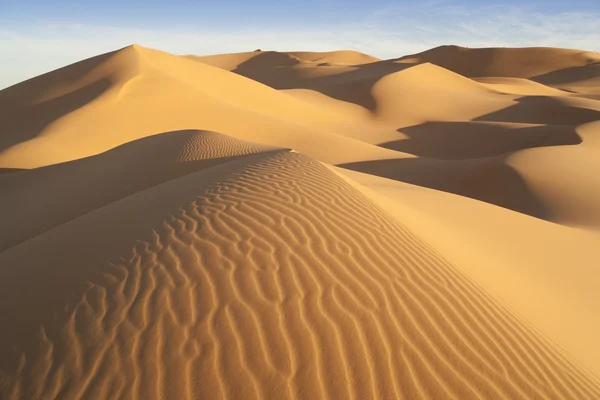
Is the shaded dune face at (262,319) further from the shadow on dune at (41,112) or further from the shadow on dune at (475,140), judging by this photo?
the shadow on dune at (41,112)

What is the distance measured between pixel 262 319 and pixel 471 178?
11.3m

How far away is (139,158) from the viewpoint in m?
12.8

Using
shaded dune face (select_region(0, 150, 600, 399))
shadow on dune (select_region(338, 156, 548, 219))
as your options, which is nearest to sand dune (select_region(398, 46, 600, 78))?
shadow on dune (select_region(338, 156, 548, 219))

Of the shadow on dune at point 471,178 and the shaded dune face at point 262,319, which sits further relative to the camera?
the shadow on dune at point 471,178

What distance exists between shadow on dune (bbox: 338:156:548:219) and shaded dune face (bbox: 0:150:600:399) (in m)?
7.99

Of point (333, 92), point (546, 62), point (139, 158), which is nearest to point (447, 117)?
point (333, 92)

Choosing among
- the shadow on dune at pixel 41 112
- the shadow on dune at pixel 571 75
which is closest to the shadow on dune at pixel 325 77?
the shadow on dune at pixel 41 112

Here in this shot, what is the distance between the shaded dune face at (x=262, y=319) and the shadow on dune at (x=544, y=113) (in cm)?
2605

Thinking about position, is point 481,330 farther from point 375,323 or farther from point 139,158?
point 139,158

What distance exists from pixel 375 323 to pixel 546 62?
71373mm

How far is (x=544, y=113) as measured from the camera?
28.8 meters

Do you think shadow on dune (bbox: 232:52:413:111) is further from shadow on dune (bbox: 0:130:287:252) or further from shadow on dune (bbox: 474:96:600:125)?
shadow on dune (bbox: 0:130:287:252)

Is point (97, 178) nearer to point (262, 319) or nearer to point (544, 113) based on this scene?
point (262, 319)

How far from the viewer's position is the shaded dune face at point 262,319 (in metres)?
3.02
